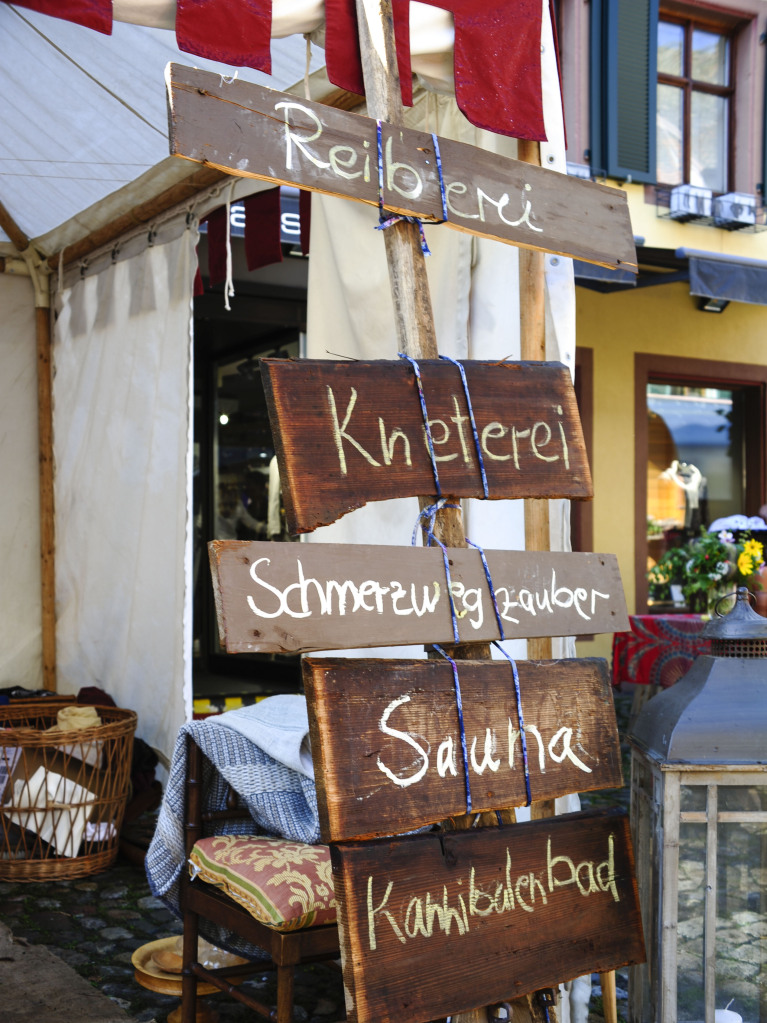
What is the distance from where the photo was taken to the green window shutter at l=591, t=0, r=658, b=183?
272 inches

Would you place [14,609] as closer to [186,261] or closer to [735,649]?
[186,261]

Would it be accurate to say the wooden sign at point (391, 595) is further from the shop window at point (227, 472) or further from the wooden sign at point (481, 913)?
the shop window at point (227, 472)

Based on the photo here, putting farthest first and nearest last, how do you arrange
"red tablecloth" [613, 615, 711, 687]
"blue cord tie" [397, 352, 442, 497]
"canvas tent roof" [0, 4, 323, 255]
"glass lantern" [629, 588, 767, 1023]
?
"red tablecloth" [613, 615, 711, 687]
"canvas tent roof" [0, 4, 323, 255]
"glass lantern" [629, 588, 767, 1023]
"blue cord tie" [397, 352, 442, 497]

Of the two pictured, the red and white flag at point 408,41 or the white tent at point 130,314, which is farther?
the white tent at point 130,314

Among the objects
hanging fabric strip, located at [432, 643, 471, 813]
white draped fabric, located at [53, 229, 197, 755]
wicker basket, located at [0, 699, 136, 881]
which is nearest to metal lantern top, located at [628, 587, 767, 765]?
hanging fabric strip, located at [432, 643, 471, 813]

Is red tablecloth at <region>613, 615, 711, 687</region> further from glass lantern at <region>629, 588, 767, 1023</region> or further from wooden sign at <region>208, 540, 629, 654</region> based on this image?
wooden sign at <region>208, 540, 629, 654</region>

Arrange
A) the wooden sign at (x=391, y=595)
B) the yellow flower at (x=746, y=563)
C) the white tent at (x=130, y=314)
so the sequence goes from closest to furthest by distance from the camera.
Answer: the wooden sign at (x=391, y=595)
the white tent at (x=130, y=314)
the yellow flower at (x=746, y=563)

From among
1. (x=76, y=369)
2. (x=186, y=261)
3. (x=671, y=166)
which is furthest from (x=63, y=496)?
(x=671, y=166)

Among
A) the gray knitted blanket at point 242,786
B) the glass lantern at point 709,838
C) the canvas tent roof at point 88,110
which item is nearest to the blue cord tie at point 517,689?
the glass lantern at point 709,838

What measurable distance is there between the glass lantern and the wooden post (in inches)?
11.9

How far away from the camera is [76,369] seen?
480cm

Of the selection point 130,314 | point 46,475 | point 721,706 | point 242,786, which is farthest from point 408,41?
point 46,475

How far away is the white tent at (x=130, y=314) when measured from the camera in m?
2.68

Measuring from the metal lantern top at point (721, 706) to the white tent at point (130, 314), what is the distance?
1.84 ft
